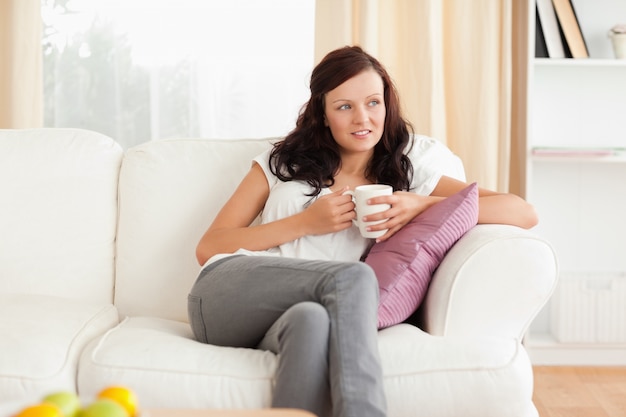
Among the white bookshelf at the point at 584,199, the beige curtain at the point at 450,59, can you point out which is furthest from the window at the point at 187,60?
the white bookshelf at the point at 584,199

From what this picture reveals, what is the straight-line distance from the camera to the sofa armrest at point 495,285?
1986 mm

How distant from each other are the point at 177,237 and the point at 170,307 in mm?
203

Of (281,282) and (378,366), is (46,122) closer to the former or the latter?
(281,282)

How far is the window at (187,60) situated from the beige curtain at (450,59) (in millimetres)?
256

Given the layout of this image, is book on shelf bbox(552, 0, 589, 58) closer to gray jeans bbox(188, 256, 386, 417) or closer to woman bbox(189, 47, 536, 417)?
woman bbox(189, 47, 536, 417)

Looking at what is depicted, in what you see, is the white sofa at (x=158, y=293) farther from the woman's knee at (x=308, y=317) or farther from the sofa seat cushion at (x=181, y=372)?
the woman's knee at (x=308, y=317)

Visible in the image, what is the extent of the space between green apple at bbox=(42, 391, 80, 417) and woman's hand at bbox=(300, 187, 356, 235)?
3.58 ft

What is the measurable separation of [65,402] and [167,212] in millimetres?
1405

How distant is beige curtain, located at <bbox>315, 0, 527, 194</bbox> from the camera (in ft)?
10.7

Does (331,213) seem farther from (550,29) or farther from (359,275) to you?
(550,29)

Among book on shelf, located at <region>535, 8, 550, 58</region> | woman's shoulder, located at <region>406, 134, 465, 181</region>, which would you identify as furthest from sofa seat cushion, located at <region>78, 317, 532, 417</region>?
book on shelf, located at <region>535, 8, 550, 58</region>

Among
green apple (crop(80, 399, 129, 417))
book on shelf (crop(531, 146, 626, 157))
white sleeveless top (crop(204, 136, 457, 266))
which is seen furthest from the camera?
book on shelf (crop(531, 146, 626, 157))

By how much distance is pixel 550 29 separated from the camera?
128 inches

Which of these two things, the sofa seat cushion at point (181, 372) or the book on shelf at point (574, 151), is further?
the book on shelf at point (574, 151)
